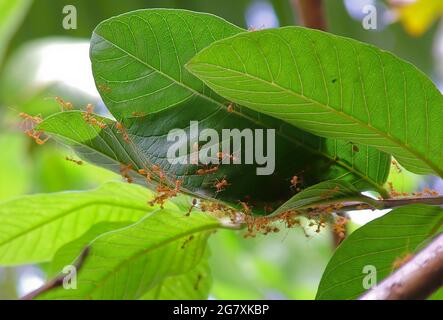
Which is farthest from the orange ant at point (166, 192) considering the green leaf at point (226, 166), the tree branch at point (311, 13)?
the tree branch at point (311, 13)

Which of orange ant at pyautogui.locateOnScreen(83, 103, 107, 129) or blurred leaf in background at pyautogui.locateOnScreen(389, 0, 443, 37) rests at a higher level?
blurred leaf in background at pyautogui.locateOnScreen(389, 0, 443, 37)

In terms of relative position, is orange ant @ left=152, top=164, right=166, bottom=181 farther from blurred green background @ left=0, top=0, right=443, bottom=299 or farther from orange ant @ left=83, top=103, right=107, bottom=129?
blurred green background @ left=0, top=0, right=443, bottom=299

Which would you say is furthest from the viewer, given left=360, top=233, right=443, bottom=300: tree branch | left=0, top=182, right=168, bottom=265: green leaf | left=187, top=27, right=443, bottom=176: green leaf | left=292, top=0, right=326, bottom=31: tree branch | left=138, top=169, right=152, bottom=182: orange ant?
left=292, top=0, right=326, bottom=31: tree branch

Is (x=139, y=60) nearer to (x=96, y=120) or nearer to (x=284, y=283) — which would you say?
(x=96, y=120)

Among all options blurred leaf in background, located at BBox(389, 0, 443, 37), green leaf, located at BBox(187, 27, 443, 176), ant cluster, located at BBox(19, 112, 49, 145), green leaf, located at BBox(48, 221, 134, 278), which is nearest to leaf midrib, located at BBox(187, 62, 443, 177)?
green leaf, located at BBox(187, 27, 443, 176)

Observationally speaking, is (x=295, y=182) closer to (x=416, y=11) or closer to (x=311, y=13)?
(x=311, y=13)

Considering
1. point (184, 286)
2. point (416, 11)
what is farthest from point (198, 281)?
point (416, 11)

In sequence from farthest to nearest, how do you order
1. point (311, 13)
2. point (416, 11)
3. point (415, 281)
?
point (416, 11)
point (311, 13)
point (415, 281)

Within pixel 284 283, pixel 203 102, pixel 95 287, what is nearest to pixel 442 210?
pixel 203 102

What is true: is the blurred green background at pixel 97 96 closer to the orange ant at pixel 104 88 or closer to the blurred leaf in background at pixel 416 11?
the blurred leaf in background at pixel 416 11
